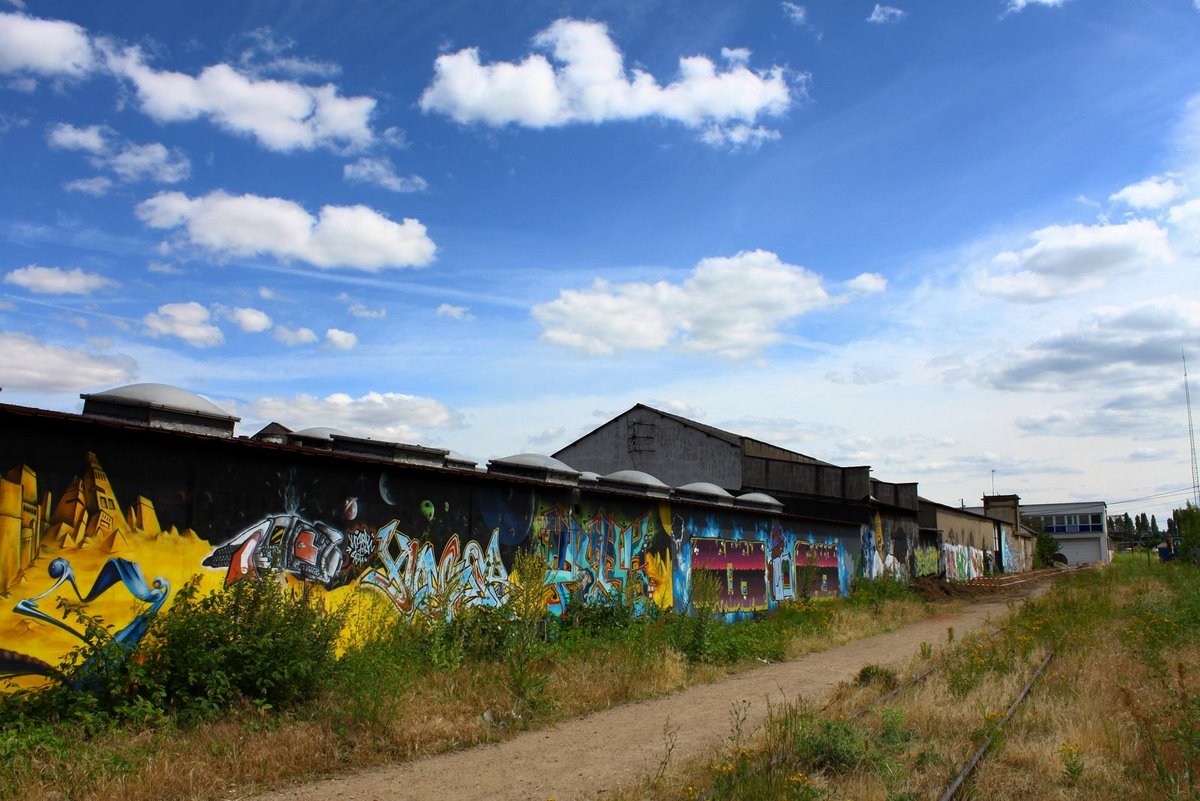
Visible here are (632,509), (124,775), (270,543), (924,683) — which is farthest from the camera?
(632,509)

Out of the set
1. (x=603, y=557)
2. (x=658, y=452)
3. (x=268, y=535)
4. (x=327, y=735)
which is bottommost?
(x=327, y=735)

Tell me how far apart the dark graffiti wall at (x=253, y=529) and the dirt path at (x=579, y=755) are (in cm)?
280

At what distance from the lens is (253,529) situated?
363 inches

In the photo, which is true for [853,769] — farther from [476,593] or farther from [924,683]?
[476,593]

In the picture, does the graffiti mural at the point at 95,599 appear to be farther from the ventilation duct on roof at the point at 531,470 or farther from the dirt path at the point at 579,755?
the ventilation duct on roof at the point at 531,470

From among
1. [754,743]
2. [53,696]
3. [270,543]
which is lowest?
[754,743]

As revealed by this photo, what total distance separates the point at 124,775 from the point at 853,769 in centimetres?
560

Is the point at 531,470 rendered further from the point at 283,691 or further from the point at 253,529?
the point at 283,691

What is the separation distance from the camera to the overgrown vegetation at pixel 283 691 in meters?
6.35

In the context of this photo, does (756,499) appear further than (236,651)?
Yes

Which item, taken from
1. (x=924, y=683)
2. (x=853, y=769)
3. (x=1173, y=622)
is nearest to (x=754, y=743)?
(x=853, y=769)

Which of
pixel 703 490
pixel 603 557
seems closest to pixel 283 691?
pixel 603 557

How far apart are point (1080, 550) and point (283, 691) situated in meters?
96.3

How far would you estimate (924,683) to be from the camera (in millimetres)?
10641
